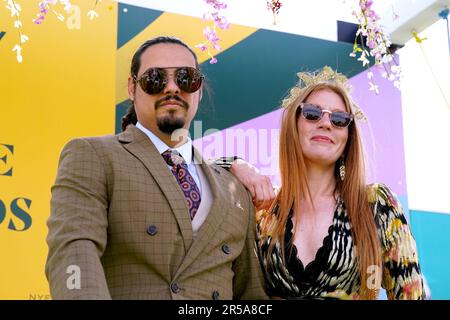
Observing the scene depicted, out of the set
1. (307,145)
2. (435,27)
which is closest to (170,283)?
(307,145)

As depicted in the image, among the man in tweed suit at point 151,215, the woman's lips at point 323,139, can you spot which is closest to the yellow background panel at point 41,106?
the man in tweed suit at point 151,215

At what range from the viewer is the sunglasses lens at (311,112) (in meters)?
2.76

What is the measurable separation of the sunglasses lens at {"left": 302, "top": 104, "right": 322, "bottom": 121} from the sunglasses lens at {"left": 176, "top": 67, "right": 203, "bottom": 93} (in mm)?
581

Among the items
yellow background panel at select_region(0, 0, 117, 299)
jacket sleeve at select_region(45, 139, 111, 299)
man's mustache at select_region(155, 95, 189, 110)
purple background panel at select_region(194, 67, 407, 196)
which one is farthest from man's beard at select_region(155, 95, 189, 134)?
purple background panel at select_region(194, 67, 407, 196)

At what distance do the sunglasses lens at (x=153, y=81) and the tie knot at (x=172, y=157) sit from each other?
248 millimetres

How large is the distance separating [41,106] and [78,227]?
2.83 metres

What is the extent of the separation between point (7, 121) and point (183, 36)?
1.59m

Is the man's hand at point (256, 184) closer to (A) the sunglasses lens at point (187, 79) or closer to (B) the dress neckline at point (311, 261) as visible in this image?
(B) the dress neckline at point (311, 261)

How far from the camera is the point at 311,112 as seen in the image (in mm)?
2777

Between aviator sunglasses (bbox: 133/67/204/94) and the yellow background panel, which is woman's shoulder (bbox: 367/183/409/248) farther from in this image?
the yellow background panel

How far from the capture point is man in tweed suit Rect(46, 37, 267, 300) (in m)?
1.92

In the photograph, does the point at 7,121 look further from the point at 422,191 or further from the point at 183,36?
the point at 422,191
